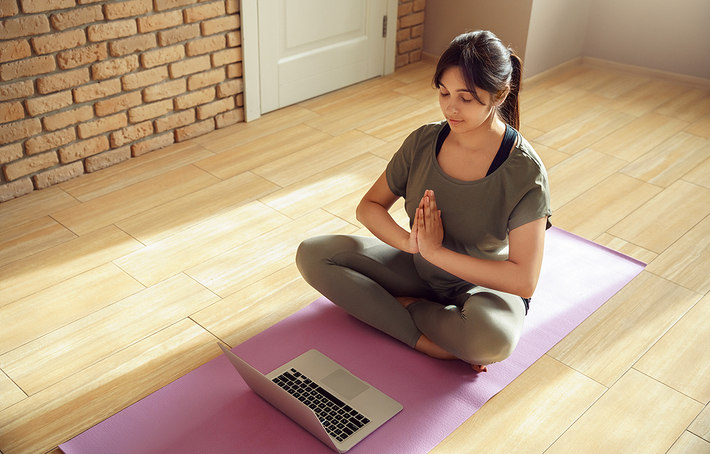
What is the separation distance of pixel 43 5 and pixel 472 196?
63.2 inches

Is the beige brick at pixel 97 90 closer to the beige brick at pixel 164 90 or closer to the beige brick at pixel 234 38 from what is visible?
the beige brick at pixel 164 90

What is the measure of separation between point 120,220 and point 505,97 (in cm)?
142

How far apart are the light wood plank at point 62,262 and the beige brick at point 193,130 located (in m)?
0.71

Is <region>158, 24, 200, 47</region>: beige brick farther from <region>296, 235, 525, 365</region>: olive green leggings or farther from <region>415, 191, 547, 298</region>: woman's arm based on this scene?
<region>415, 191, 547, 298</region>: woman's arm

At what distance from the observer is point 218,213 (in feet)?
7.64

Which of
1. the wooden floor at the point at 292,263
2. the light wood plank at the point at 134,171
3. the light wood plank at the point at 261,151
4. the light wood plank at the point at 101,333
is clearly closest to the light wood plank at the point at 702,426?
the wooden floor at the point at 292,263

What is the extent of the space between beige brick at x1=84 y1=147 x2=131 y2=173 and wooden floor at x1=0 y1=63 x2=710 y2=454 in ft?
0.12

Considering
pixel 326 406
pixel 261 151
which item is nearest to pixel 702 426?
pixel 326 406

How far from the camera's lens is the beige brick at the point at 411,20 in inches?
142

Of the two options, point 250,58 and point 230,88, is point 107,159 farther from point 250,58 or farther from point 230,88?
point 250,58

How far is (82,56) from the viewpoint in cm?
237

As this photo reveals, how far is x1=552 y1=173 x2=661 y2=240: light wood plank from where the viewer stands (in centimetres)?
229

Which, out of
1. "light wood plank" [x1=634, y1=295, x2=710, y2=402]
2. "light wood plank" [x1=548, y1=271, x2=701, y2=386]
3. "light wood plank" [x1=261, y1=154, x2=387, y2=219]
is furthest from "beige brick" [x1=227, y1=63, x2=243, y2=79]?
"light wood plank" [x1=634, y1=295, x2=710, y2=402]

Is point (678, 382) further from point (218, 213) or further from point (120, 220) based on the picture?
point (120, 220)
